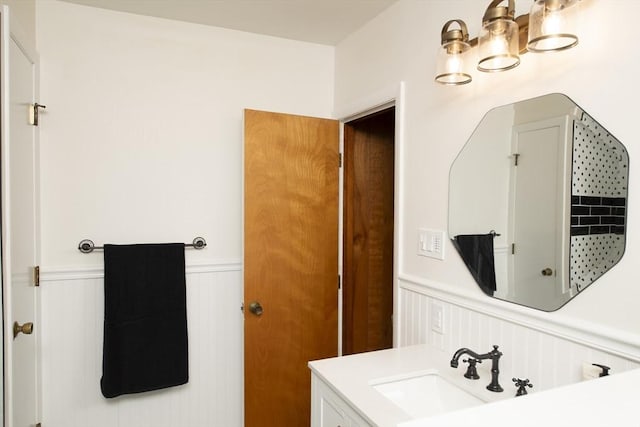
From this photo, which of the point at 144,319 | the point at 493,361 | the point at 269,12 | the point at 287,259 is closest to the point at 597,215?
the point at 493,361

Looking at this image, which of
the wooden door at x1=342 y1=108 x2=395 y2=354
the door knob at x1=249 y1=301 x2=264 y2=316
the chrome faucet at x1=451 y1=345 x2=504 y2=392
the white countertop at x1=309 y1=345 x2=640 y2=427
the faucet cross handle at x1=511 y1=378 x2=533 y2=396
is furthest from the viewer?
the wooden door at x1=342 y1=108 x2=395 y2=354

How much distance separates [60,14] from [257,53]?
39.7 inches

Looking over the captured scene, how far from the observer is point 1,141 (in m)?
1.51

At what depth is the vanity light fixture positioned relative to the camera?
111 cm

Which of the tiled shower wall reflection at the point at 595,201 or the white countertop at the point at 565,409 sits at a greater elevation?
the tiled shower wall reflection at the point at 595,201

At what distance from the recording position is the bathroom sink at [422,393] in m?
1.41

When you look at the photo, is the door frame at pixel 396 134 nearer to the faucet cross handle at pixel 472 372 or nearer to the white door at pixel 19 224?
the faucet cross handle at pixel 472 372

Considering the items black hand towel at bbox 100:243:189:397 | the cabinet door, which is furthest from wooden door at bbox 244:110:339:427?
the cabinet door

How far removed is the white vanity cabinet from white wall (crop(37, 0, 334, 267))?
109cm

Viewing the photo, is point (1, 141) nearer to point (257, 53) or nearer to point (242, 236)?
point (242, 236)

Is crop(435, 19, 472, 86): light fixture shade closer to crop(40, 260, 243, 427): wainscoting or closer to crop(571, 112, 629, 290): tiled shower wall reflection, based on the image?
crop(571, 112, 629, 290): tiled shower wall reflection

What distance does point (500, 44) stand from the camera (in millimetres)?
1275

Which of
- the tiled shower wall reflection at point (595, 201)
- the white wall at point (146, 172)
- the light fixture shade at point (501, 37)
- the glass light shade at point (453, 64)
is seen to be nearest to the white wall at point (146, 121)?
the white wall at point (146, 172)

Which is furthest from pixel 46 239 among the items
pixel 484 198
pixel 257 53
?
pixel 484 198
